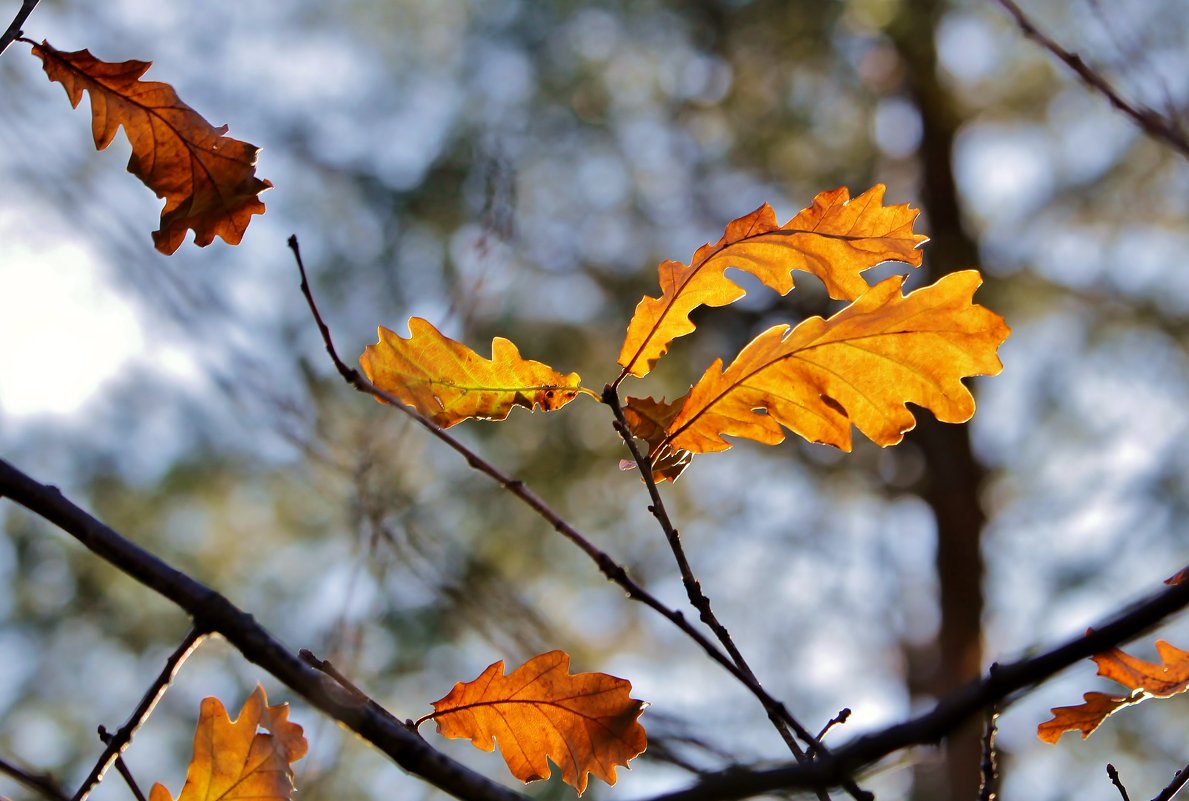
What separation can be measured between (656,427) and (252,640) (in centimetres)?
39

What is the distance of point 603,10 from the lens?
4.95 meters

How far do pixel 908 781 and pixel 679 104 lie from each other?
3.29 meters

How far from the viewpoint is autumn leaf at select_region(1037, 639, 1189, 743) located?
806 millimetres

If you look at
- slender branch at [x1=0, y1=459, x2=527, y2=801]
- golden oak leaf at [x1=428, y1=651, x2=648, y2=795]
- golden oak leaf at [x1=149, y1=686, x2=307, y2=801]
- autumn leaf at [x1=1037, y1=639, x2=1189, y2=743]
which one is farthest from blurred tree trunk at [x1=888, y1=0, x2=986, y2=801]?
slender branch at [x1=0, y1=459, x2=527, y2=801]

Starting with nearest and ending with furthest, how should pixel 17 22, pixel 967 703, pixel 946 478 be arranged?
pixel 967 703 → pixel 17 22 → pixel 946 478

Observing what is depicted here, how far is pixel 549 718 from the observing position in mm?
851

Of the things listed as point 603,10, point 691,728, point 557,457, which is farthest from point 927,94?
point 691,728

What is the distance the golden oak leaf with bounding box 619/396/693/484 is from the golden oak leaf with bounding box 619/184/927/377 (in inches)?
1.6

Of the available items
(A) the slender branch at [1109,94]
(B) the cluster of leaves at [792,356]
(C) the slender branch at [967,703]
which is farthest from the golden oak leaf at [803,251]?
(C) the slender branch at [967,703]

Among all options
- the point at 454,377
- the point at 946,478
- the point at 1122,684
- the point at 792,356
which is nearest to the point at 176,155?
the point at 454,377

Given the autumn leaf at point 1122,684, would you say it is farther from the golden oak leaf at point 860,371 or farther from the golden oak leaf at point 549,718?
the golden oak leaf at point 549,718

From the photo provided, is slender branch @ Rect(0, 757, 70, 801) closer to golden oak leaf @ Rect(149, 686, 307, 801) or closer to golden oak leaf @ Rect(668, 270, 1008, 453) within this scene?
golden oak leaf @ Rect(149, 686, 307, 801)

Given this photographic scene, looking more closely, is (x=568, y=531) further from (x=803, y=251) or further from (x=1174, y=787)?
(x=1174, y=787)

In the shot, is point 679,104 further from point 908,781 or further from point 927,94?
point 908,781
